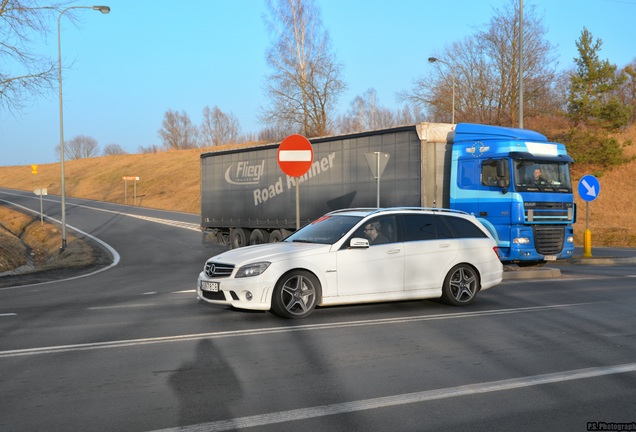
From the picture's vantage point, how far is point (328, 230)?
34.2ft

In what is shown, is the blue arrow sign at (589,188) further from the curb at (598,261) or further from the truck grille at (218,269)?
the truck grille at (218,269)

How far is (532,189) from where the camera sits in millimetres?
15352

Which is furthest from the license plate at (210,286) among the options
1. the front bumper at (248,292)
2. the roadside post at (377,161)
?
the roadside post at (377,161)

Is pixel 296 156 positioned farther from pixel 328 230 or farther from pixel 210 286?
pixel 210 286

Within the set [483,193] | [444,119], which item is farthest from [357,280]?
[444,119]

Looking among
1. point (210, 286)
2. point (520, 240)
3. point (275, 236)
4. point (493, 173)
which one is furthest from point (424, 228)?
point (275, 236)

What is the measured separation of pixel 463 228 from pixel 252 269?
385 cm

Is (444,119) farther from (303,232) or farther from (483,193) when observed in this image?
(303,232)

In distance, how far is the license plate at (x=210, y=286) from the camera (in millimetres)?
9302

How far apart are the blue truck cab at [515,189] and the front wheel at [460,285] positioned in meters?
4.47

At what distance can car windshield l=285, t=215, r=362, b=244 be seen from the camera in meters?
10.1

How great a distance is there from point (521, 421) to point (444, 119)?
42.9 m

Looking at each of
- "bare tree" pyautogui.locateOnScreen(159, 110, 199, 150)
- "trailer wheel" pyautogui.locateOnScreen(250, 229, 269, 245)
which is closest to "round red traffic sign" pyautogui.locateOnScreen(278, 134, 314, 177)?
"trailer wheel" pyautogui.locateOnScreen(250, 229, 269, 245)

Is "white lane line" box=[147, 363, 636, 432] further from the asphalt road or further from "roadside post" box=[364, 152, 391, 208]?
"roadside post" box=[364, 152, 391, 208]
